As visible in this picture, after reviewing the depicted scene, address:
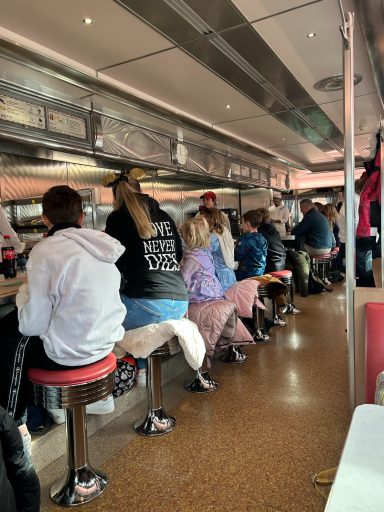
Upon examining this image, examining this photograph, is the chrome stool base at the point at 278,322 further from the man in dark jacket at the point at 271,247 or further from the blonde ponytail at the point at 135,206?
the blonde ponytail at the point at 135,206

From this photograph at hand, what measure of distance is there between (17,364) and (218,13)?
276cm

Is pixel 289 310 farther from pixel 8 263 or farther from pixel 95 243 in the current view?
pixel 95 243

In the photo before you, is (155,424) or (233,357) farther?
(233,357)

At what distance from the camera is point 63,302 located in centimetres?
183

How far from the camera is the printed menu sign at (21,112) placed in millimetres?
3244

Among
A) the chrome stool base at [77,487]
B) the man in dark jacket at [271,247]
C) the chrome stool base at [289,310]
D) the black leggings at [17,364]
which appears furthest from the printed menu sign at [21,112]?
the chrome stool base at [289,310]

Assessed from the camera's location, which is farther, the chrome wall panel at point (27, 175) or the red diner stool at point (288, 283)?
the red diner stool at point (288, 283)

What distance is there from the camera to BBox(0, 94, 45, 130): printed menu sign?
128 inches

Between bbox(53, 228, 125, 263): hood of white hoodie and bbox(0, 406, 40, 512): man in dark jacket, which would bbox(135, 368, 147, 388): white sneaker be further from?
bbox(0, 406, 40, 512): man in dark jacket

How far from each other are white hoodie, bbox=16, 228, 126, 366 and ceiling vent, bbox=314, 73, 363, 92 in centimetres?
370

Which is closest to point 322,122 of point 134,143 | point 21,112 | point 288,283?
point 288,283

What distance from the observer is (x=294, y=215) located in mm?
13305

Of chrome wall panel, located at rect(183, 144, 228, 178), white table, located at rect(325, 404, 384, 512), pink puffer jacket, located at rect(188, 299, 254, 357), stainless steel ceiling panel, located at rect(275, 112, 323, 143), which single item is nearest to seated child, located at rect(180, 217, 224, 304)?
pink puffer jacket, located at rect(188, 299, 254, 357)

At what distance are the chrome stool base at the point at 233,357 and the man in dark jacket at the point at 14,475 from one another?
259cm
